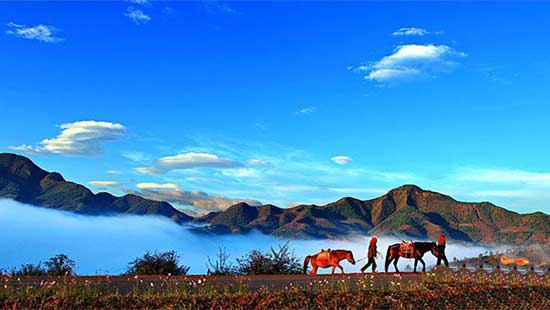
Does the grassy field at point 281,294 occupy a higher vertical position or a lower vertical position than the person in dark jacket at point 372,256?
lower

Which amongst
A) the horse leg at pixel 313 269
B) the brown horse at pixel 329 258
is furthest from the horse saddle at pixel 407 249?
the horse leg at pixel 313 269

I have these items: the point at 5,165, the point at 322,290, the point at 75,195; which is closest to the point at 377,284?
the point at 322,290

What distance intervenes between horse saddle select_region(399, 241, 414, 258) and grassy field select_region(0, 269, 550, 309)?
2.62 metres

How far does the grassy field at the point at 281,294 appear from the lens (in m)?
14.6

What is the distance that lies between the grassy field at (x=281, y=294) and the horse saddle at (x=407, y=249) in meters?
2.62

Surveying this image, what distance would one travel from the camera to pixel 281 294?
15344 millimetres

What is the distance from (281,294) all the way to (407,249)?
8261 mm

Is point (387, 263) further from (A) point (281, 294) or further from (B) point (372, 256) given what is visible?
(A) point (281, 294)

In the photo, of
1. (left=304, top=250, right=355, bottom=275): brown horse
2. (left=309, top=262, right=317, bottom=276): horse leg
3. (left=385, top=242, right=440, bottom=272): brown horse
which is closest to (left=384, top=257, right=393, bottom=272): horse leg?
(left=385, top=242, right=440, bottom=272): brown horse

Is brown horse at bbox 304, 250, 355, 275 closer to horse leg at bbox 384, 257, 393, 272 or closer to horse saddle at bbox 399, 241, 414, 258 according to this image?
horse leg at bbox 384, 257, 393, 272

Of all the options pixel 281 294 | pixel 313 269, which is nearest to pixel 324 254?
pixel 313 269

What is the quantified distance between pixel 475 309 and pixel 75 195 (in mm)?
88387

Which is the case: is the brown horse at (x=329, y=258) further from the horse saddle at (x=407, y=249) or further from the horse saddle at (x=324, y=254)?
the horse saddle at (x=407, y=249)

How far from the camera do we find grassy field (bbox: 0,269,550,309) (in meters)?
14.6
